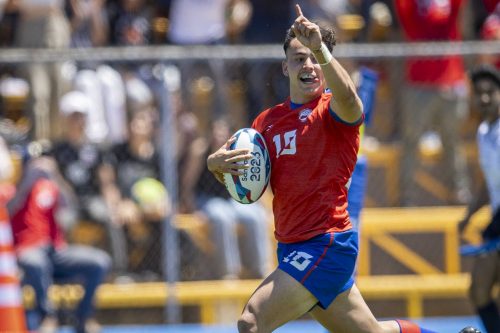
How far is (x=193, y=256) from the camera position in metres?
10.4

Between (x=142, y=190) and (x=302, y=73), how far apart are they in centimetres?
476

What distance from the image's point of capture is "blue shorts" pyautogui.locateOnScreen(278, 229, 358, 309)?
5477 mm

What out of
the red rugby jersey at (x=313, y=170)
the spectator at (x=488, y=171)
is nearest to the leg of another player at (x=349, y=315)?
the red rugby jersey at (x=313, y=170)

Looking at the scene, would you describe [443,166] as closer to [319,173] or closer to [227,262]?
[227,262]

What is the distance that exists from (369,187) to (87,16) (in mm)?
3238

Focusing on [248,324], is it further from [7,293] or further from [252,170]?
[7,293]

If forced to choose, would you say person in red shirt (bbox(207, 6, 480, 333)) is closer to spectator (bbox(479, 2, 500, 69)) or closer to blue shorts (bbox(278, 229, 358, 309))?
blue shorts (bbox(278, 229, 358, 309))

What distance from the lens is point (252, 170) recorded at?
562 centimetres

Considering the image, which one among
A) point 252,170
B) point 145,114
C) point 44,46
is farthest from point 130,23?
point 252,170

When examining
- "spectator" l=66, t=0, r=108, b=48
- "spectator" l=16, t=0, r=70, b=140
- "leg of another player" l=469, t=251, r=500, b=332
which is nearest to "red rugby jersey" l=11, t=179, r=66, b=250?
"spectator" l=16, t=0, r=70, b=140

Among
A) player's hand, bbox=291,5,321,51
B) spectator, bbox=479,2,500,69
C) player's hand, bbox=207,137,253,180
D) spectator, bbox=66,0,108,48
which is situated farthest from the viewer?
spectator, bbox=66,0,108,48

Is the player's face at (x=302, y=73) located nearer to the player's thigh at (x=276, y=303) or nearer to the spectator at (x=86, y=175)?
the player's thigh at (x=276, y=303)

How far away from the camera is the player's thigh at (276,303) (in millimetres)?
5391

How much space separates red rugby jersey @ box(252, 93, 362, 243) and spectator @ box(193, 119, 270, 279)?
4.44m
